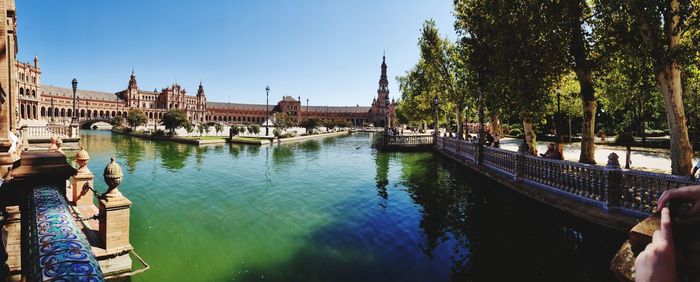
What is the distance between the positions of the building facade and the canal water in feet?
246

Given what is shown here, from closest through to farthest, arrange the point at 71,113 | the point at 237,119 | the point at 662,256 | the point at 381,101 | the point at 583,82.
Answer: the point at 662,256 → the point at 583,82 → the point at 71,113 → the point at 381,101 → the point at 237,119

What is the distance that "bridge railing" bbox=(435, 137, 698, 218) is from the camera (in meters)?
7.62

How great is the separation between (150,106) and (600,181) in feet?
508

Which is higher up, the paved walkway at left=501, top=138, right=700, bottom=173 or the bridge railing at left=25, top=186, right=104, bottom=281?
the bridge railing at left=25, top=186, right=104, bottom=281

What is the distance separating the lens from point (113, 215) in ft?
19.3

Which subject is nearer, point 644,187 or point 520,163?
point 644,187

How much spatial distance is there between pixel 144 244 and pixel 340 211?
17.7 feet

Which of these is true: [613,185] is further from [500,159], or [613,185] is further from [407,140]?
[407,140]

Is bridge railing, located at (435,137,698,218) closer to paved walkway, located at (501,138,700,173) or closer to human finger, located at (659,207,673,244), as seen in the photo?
paved walkway, located at (501,138,700,173)

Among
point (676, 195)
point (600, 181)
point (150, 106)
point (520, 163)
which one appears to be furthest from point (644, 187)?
point (150, 106)

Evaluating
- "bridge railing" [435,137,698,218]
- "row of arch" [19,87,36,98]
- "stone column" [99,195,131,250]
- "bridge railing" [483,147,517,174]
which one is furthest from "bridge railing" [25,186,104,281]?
"row of arch" [19,87,36,98]

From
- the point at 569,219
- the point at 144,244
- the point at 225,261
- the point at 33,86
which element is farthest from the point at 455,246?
the point at 33,86

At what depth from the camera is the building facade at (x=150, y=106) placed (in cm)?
8450

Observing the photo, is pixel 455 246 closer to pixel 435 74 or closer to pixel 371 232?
pixel 371 232
